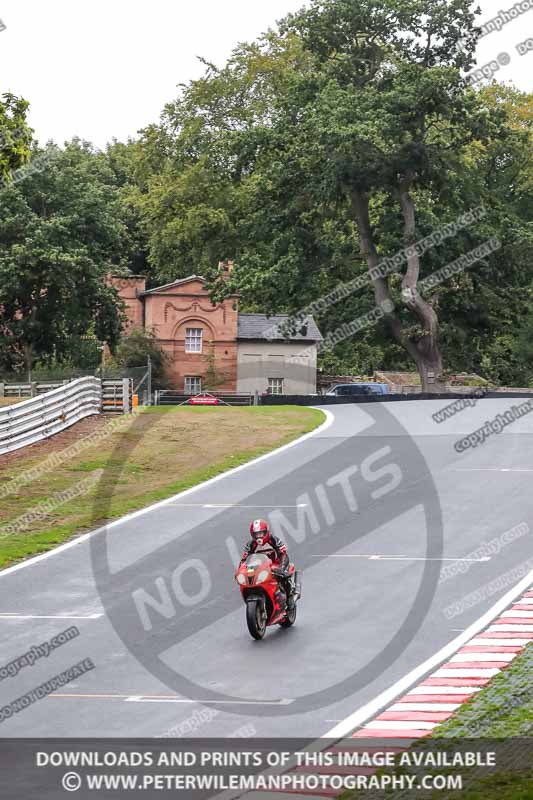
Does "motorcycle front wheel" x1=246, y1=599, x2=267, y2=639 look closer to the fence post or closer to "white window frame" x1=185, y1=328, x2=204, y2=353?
the fence post

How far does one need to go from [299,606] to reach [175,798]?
26.5ft

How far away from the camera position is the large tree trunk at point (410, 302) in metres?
61.6

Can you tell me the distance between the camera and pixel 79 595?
17.5 metres

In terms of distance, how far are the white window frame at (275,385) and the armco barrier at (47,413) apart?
116 ft

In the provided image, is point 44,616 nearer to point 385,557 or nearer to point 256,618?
point 256,618

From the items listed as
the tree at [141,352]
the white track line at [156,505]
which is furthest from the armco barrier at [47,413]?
the tree at [141,352]

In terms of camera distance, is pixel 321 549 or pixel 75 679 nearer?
pixel 75 679

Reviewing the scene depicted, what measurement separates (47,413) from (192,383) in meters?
39.1

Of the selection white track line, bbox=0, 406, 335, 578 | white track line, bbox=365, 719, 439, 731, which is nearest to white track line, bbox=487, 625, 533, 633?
white track line, bbox=365, 719, 439, 731

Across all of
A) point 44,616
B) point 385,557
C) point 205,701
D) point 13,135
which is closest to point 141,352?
point 13,135

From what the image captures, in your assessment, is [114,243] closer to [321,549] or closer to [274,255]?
[274,255]

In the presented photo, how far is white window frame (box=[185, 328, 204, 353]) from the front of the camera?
75000 mm

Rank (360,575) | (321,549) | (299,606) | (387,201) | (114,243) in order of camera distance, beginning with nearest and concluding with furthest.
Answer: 1. (299,606)
2. (360,575)
3. (321,549)
4. (114,243)
5. (387,201)

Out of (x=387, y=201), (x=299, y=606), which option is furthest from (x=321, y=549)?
(x=387, y=201)
